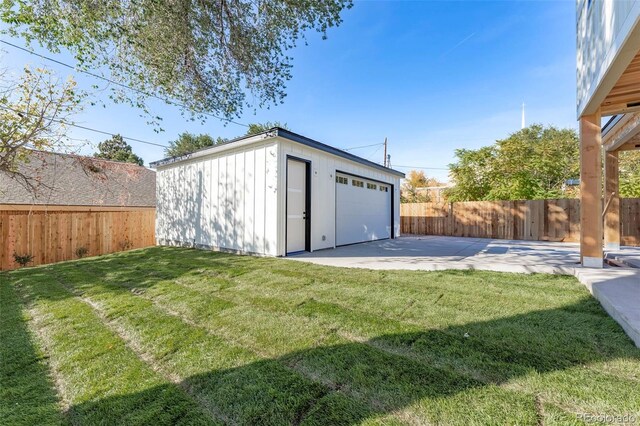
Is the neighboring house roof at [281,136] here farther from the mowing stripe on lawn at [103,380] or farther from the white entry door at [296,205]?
the mowing stripe on lawn at [103,380]

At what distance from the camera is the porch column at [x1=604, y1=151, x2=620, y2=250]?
21.0 ft

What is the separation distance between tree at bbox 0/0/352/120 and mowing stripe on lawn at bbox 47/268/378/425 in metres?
5.10

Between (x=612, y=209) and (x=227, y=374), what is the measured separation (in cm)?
902

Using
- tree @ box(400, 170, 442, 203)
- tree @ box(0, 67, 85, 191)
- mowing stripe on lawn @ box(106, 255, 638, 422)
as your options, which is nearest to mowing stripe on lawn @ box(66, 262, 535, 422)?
mowing stripe on lawn @ box(106, 255, 638, 422)

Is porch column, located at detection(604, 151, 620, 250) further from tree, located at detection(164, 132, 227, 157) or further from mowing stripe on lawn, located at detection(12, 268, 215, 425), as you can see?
tree, located at detection(164, 132, 227, 157)

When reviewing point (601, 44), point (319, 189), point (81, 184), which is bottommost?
point (319, 189)

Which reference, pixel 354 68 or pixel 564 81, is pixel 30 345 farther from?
pixel 564 81

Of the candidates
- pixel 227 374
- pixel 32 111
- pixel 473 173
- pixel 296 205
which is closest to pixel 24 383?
pixel 227 374

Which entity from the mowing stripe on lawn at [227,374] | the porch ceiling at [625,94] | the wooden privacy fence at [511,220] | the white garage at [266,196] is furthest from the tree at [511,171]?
the mowing stripe on lawn at [227,374]

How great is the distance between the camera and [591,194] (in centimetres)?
437

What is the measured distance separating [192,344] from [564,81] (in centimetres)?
1211

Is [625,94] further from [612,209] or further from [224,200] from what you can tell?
[224,200]

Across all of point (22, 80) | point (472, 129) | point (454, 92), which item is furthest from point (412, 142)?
point (22, 80)

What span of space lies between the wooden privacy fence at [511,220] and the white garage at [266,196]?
193 inches
